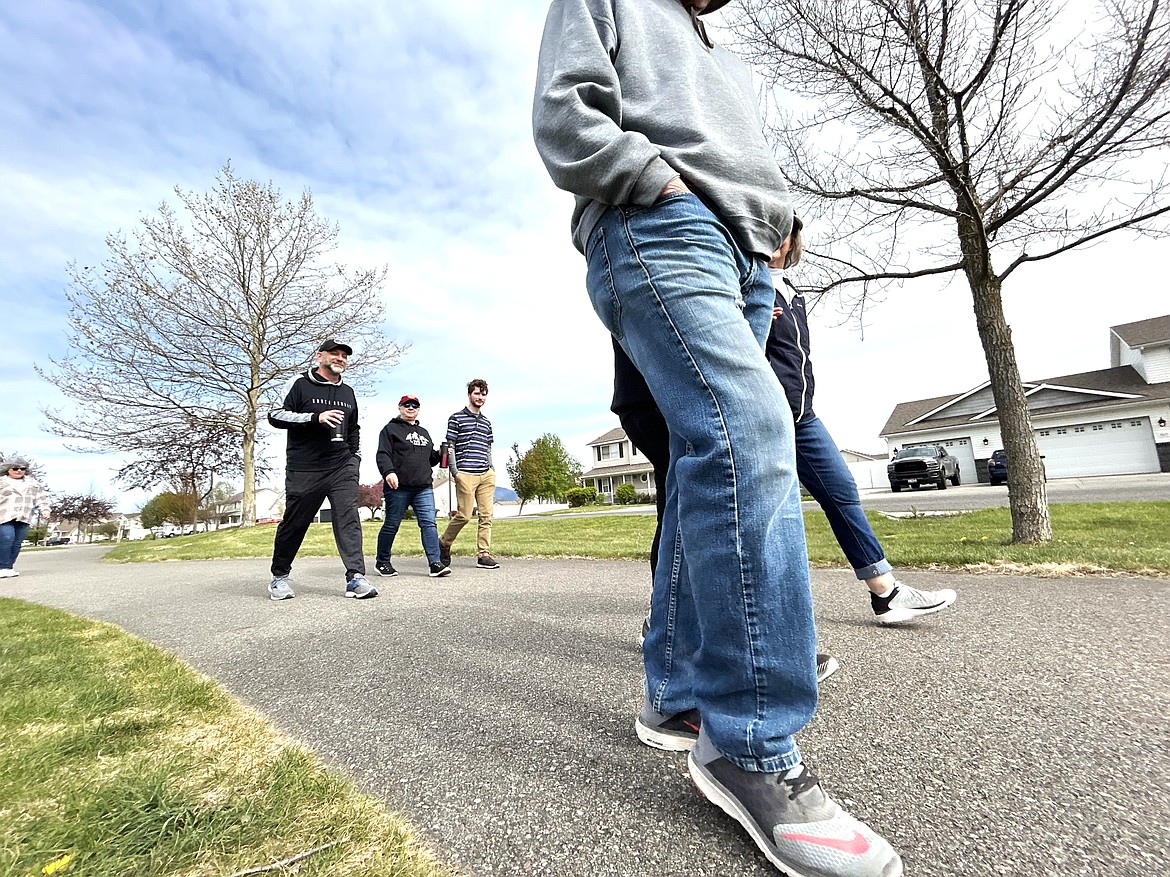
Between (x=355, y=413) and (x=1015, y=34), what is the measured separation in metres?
7.55

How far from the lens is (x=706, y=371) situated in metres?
1.25

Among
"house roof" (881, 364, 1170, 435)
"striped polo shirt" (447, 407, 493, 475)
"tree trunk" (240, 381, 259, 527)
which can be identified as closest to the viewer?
"striped polo shirt" (447, 407, 493, 475)

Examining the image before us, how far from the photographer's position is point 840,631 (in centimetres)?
261

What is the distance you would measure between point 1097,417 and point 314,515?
112 ft

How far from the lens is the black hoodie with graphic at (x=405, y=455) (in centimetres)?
644

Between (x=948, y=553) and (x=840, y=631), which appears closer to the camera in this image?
(x=840, y=631)

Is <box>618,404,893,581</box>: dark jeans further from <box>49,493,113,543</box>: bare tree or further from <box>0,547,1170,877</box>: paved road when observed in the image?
<box>49,493,113,543</box>: bare tree

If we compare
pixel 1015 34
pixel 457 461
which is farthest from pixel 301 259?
pixel 1015 34

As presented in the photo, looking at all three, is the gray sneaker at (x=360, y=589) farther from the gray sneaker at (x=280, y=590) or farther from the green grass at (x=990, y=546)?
the green grass at (x=990, y=546)

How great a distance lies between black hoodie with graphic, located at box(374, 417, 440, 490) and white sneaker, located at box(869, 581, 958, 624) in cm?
504

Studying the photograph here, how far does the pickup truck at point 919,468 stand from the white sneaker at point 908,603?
24681mm

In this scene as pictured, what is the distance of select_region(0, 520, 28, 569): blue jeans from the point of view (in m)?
8.96

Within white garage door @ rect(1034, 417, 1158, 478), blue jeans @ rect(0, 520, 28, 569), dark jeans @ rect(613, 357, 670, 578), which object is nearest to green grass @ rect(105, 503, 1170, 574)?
blue jeans @ rect(0, 520, 28, 569)

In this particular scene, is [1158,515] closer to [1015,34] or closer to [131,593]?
[1015,34]
